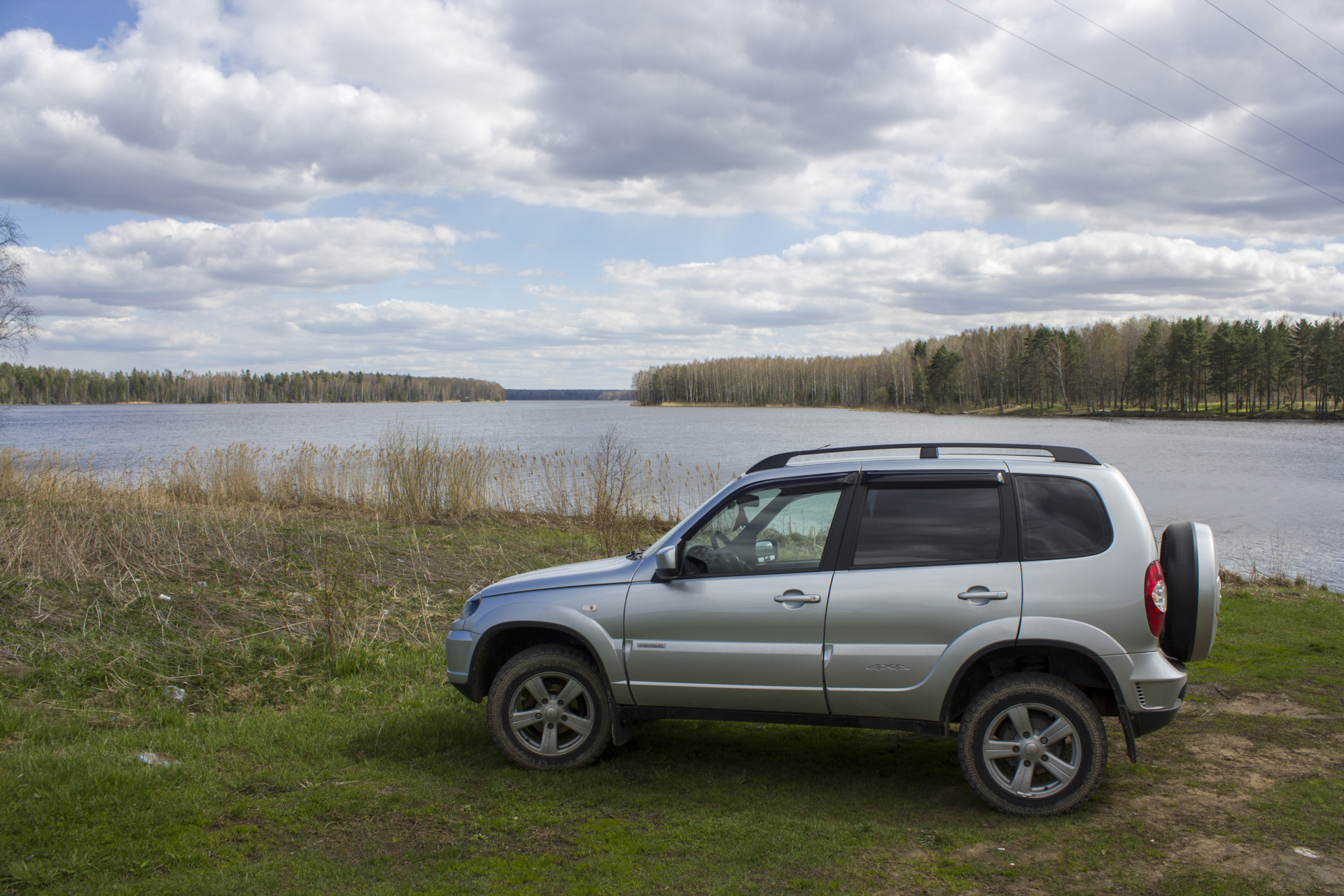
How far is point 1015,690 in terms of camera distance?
4.52 metres

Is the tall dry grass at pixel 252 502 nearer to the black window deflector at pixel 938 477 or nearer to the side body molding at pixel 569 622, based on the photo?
the side body molding at pixel 569 622

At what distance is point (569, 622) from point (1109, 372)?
117 meters

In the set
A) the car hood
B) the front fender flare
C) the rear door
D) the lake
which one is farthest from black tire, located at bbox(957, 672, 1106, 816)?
the lake

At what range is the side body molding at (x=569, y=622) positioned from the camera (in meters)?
5.15

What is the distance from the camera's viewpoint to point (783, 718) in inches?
193

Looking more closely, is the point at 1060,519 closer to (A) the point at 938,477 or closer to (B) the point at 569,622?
(A) the point at 938,477

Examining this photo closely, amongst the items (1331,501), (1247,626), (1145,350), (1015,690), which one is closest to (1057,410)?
(1145,350)

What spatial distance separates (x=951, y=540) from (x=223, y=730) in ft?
17.4

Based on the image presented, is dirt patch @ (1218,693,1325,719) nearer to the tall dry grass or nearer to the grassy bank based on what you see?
the grassy bank

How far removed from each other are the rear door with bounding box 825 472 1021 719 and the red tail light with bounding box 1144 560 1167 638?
635mm

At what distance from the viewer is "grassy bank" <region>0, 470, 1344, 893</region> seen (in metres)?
3.88

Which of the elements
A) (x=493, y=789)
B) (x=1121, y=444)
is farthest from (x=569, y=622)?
(x=1121, y=444)

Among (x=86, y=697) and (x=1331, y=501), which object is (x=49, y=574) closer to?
(x=86, y=697)

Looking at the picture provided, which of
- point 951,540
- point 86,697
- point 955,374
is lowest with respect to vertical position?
point 86,697
